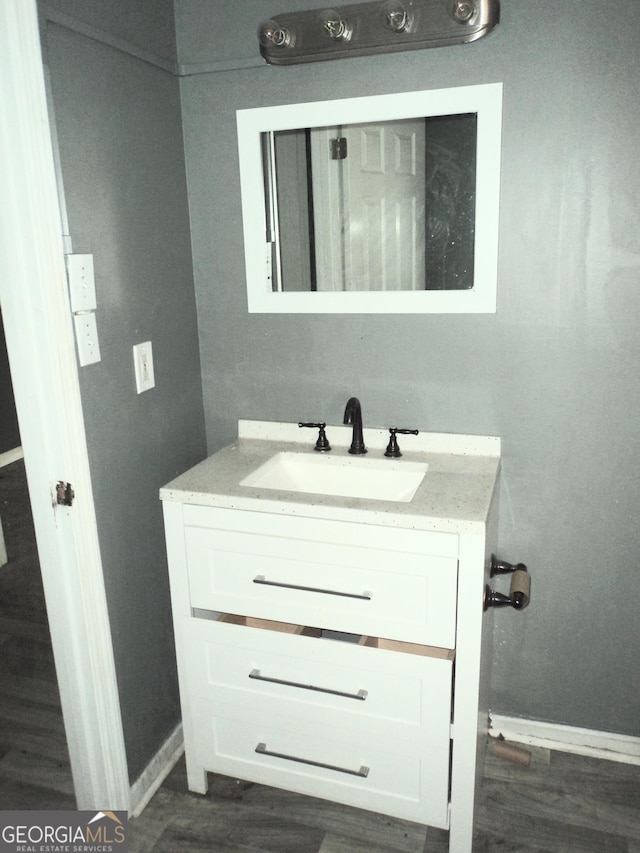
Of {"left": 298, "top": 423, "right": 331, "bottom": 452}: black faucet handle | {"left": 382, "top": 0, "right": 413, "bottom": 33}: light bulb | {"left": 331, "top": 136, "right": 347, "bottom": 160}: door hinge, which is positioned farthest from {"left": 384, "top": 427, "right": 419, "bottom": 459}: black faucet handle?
{"left": 382, "top": 0, "right": 413, "bottom": 33}: light bulb

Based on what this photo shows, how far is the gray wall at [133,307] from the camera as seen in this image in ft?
4.98

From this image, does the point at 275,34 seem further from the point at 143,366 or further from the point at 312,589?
the point at 312,589

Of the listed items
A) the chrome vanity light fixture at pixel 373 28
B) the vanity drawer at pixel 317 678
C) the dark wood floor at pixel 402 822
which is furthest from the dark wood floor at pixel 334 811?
the chrome vanity light fixture at pixel 373 28

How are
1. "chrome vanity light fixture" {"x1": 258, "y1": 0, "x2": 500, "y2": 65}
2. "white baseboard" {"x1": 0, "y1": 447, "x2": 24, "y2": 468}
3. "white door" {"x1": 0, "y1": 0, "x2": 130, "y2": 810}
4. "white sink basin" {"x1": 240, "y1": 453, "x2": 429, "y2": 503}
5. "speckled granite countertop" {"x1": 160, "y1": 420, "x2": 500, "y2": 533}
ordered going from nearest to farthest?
"white door" {"x1": 0, "y1": 0, "x2": 130, "y2": 810}
"speckled granite countertop" {"x1": 160, "y1": 420, "x2": 500, "y2": 533}
"chrome vanity light fixture" {"x1": 258, "y1": 0, "x2": 500, "y2": 65}
"white sink basin" {"x1": 240, "y1": 453, "x2": 429, "y2": 503}
"white baseboard" {"x1": 0, "y1": 447, "x2": 24, "y2": 468}

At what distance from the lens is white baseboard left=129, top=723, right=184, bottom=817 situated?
1814mm

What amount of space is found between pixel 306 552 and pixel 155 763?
2.84 ft

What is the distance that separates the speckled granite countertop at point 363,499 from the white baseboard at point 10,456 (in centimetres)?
307

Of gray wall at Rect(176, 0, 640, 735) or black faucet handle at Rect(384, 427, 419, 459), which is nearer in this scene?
gray wall at Rect(176, 0, 640, 735)

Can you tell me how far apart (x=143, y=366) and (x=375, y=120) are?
890 mm

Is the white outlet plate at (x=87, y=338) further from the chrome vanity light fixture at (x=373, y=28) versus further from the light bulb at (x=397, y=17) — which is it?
the light bulb at (x=397, y=17)

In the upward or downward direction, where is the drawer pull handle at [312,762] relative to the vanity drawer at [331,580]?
downward

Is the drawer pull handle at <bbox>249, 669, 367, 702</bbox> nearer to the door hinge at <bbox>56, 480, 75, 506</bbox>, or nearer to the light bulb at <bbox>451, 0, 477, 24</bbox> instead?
→ the door hinge at <bbox>56, 480, 75, 506</bbox>

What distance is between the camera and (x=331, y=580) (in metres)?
1.56

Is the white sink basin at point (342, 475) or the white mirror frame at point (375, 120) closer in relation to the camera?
the white mirror frame at point (375, 120)
